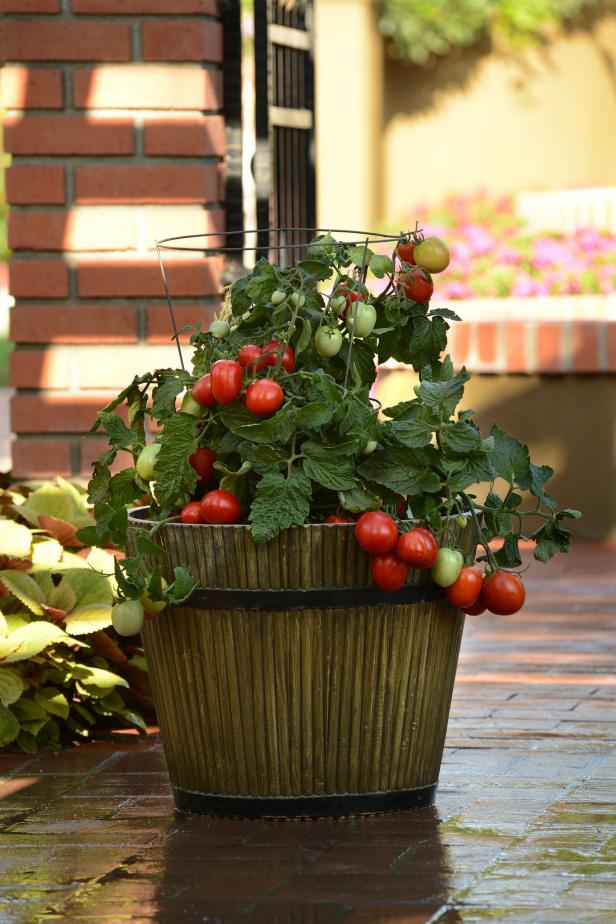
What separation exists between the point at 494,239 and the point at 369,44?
3.61 m

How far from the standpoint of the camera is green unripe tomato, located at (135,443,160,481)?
295 cm

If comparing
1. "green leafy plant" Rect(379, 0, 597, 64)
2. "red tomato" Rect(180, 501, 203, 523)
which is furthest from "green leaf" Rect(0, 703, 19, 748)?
"green leafy plant" Rect(379, 0, 597, 64)

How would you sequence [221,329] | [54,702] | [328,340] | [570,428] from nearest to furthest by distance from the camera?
[328,340] → [221,329] → [54,702] → [570,428]

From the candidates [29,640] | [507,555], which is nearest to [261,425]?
[507,555]

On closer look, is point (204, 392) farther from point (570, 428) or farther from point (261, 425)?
point (570, 428)

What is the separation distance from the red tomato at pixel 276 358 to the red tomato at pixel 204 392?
10 centimetres

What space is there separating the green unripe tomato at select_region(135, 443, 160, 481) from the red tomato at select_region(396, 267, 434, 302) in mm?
556

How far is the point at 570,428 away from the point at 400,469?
411 cm

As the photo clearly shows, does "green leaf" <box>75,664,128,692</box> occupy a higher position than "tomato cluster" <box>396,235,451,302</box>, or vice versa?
"tomato cluster" <box>396,235,451,302</box>

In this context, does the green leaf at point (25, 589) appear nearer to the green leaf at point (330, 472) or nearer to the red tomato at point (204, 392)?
the red tomato at point (204, 392)

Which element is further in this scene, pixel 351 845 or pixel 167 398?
pixel 167 398

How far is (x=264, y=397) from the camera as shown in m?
2.80

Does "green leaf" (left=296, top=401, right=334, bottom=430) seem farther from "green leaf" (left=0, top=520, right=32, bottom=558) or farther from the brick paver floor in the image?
"green leaf" (left=0, top=520, right=32, bottom=558)

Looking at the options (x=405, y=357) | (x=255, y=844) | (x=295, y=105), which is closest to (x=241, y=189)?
(x=295, y=105)
